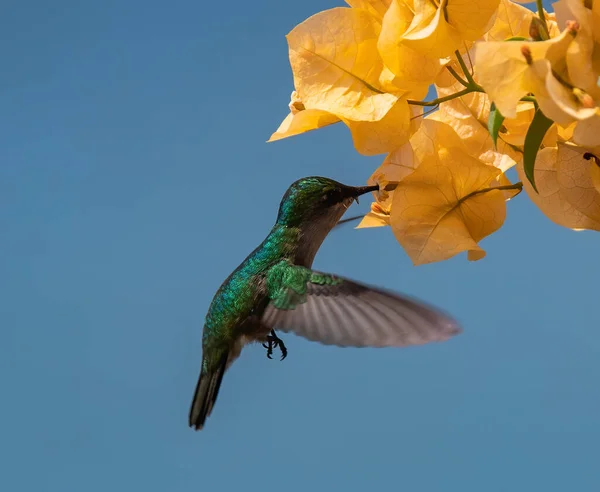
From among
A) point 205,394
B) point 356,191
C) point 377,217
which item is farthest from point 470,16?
point 205,394

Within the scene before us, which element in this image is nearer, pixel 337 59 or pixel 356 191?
pixel 337 59

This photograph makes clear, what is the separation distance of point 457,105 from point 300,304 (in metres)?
0.37

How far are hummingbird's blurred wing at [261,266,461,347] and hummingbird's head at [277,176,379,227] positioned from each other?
96 millimetres

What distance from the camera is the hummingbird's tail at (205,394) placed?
4.08 feet

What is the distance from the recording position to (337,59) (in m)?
0.69

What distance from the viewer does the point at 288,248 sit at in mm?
1139

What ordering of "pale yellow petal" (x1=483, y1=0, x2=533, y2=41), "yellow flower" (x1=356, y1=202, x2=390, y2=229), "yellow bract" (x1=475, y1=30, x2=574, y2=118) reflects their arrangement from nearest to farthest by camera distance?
"yellow bract" (x1=475, y1=30, x2=574, y2=118)
"pale yellow petal" (x1=483, y1=0, x2=533, y2=41)
"yellow flower" (x1=356, y1=202, x2=390, y2=229)

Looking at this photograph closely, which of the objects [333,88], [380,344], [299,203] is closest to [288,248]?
[299,203]

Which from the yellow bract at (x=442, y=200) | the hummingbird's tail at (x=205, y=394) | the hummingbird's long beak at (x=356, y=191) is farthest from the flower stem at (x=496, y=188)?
the hummingbird's tail at (x=205, y=394)

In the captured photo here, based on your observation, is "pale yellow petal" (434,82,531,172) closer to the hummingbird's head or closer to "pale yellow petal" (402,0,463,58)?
"pale yellow petal" (402,0,463,58)

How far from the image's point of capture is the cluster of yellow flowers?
51 cm

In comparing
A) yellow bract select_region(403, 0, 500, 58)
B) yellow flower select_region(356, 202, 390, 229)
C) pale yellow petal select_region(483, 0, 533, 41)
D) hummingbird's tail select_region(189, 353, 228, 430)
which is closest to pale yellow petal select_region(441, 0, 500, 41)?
yellow bract select_region(403, 0, 500, 58)

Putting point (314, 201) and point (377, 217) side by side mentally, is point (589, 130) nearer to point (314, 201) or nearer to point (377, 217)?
point (377, 217)

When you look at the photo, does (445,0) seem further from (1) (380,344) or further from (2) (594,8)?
(1) (380,344)
